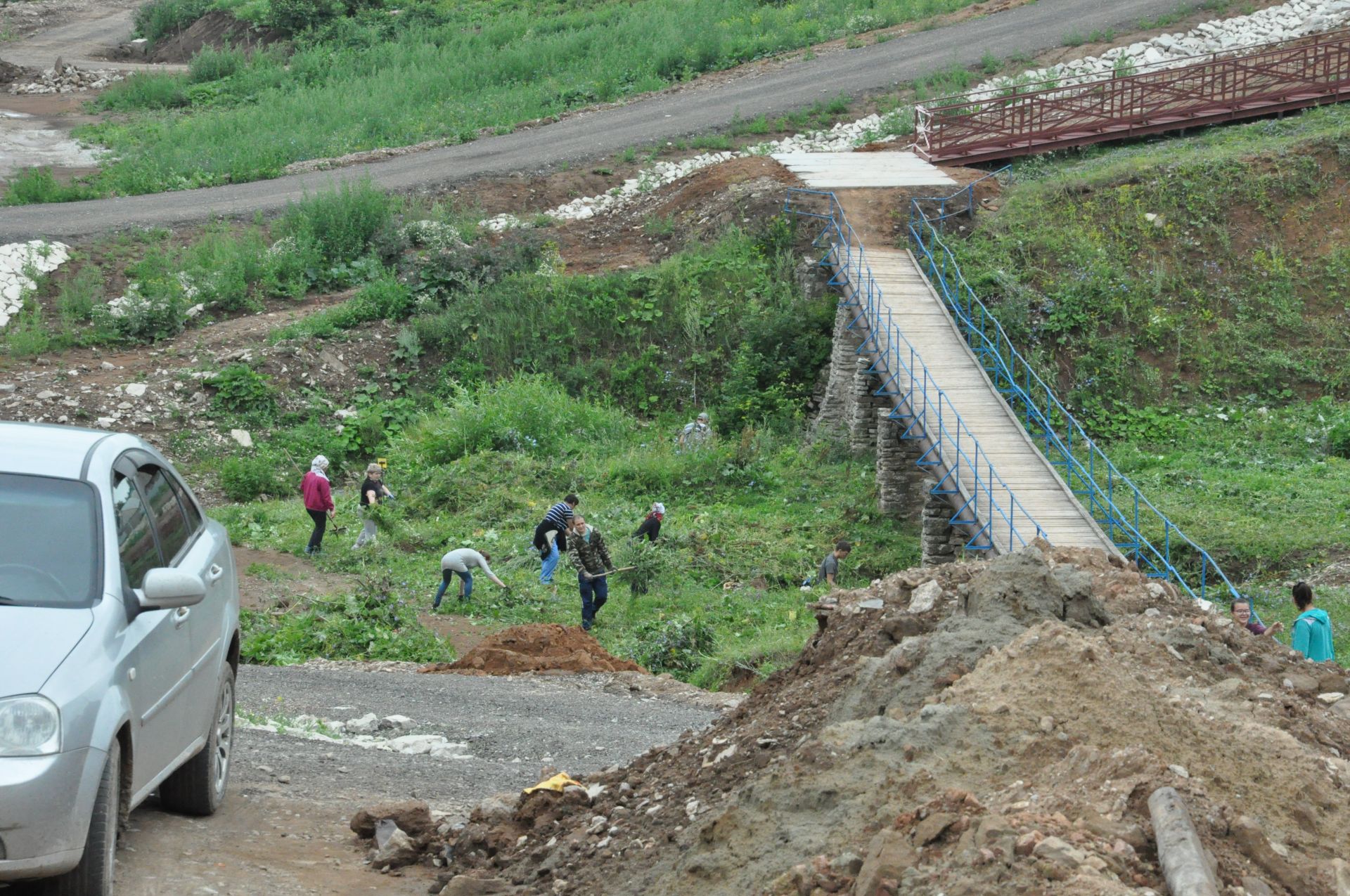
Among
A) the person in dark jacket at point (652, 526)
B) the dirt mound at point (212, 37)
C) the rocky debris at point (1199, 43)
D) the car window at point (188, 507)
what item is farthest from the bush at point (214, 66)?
the car window at point (188, 507)

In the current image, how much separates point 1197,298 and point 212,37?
37310 millimetres

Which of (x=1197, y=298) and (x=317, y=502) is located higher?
(x=317, y=502)

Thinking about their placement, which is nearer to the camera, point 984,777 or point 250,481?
point 984,777

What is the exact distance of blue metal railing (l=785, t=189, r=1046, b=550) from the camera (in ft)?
59.8

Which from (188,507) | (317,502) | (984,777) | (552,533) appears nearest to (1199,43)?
(552,533)

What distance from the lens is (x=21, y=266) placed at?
2758 centimetres

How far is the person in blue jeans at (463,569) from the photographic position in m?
17.8

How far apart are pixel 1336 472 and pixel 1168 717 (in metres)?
17.0

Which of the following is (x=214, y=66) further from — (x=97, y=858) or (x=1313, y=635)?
(x=97, y=858)

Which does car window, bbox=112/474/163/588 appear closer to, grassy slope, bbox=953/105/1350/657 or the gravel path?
the gravel path

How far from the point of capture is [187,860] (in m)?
6.43

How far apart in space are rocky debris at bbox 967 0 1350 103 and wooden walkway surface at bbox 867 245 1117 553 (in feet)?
30.7

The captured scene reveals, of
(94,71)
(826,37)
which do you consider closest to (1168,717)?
(826,37)

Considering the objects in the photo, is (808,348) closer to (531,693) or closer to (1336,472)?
(1336,472)
